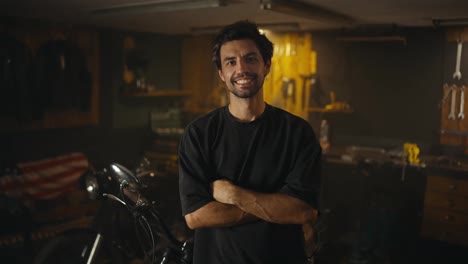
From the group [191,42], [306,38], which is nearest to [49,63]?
[191,42]

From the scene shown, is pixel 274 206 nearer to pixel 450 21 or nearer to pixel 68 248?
pixel 68 248

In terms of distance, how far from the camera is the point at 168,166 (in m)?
5.64

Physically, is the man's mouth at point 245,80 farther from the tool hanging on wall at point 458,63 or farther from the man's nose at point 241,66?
the tool hanging on wall at point 458,63

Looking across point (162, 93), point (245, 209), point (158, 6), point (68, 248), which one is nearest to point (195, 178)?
point (245, 209)

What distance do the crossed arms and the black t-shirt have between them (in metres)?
0.03

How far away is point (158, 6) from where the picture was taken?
3.72 m

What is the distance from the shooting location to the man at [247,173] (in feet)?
5.91

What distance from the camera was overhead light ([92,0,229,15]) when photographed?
11.3 ft

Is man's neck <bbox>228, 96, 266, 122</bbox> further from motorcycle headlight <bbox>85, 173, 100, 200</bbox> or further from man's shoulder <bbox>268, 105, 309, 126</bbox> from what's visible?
motorcycle headlight <bbox>85, 173, 100, 200</bbox>

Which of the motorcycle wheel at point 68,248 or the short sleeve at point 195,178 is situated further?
the motorcycle wheel at point 68,248

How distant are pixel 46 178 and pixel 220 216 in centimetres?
358

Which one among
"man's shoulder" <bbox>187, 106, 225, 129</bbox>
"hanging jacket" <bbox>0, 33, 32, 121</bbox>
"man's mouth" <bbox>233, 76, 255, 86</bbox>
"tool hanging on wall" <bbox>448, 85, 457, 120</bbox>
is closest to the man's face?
"man's mouth" <bbox>233, 76, 255, 86</bbox>

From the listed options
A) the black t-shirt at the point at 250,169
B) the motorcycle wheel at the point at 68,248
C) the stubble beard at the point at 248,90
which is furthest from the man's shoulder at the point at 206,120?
the motorcycle wheel at the point at 68,248

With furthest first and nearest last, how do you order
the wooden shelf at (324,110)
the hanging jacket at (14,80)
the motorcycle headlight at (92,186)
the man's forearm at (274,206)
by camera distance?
the wooden shelf at (324,110), the hanging jacket at (14,80), the motorcycle headlight at (92,186), the man's forearm at (274,206)
